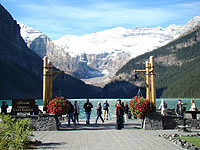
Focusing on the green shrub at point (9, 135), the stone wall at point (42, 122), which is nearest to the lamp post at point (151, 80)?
the stone wall at point (42, 122)

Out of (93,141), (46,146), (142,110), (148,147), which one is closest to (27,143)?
(46,146)

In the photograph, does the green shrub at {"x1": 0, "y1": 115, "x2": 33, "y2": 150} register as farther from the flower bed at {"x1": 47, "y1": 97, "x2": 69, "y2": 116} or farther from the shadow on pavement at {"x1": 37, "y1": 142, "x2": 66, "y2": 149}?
the flower bed at {"x1": 47, "y1": 97, "x2": 69, "y2": 116}

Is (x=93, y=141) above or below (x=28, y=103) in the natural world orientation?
below

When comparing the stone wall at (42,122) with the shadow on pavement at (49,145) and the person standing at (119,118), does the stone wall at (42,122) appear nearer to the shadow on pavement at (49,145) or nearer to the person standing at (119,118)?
the person standing at (119,118)

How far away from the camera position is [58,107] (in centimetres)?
2114

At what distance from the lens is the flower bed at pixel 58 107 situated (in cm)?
2108

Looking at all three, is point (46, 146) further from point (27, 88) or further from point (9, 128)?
point (27, 88)

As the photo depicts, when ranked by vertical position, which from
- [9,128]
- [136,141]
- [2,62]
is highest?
[2,62]

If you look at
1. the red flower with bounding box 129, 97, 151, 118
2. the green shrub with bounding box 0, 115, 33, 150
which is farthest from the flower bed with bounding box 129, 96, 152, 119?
the green shrub with bounding box 0, 115, 33, 150

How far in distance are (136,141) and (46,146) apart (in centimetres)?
437

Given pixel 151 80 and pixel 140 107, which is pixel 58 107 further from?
pixel 151 80

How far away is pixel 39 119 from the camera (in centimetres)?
2038

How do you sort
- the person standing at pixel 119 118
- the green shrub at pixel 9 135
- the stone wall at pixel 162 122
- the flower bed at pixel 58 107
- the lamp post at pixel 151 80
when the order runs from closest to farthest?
the green shrub at pixel 9 135 < the person standing at pixel 119 118 < the stone wall at pixel 162 122 < the flower bed at pixel 58 107 < the lamp post at pixel 151 80

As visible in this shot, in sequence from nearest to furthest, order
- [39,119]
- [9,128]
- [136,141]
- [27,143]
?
[9,128] → [27,143] → [136,141] → [39,119]
